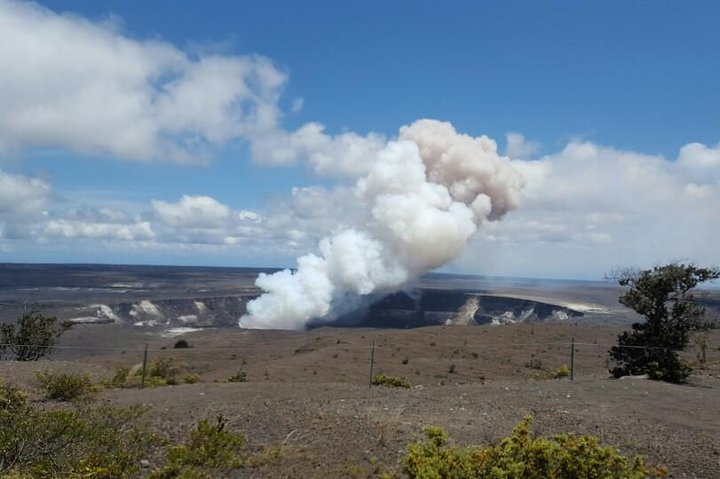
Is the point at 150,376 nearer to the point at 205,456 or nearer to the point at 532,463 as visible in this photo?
the point at 205,456

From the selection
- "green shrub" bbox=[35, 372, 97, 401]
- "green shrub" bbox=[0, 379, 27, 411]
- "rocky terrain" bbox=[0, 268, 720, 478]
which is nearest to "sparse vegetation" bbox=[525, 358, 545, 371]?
"rocky terrain" bbox=[0, 268, 720, 478]

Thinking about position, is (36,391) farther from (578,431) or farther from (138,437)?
(578,431)

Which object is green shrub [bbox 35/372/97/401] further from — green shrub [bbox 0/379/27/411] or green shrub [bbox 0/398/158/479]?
green shrub [bbox 0/398/158/479]

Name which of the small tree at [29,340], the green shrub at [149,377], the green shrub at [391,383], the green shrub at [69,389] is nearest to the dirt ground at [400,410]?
the green shrub at [69,389]

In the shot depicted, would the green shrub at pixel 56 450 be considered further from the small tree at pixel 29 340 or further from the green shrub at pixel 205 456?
the small tree at pixel 29 340

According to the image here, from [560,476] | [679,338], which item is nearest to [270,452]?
[560,476]

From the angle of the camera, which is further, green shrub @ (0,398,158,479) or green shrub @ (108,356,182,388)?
green shrub @ (108,356,182,388)

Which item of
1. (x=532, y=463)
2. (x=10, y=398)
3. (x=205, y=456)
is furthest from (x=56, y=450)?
(x=10, y=398)
